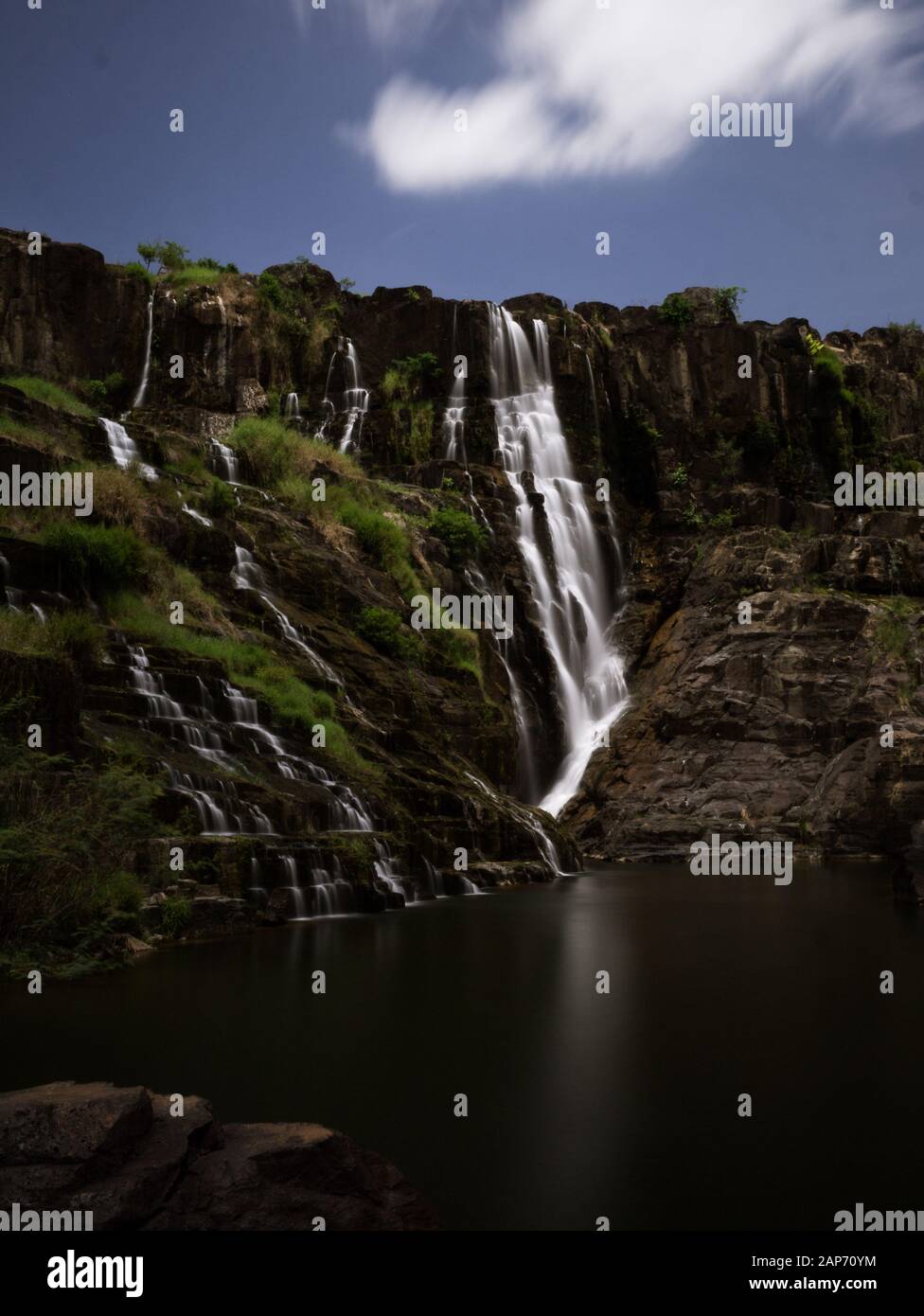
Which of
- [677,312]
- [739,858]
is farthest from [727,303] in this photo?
[739,858]

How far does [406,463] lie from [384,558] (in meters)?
14.3

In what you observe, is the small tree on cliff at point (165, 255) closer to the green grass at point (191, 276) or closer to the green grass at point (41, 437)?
the green grass at point (191, 276)

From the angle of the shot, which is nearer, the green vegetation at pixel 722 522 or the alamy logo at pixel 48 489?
the alamy logo at pixel 48 489

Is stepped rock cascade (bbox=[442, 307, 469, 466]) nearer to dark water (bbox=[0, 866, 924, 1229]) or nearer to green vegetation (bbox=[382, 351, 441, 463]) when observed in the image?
green vegetation (bbox=[382, 351, 441, 463])

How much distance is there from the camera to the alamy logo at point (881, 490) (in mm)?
48094

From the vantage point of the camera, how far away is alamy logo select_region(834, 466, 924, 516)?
48094 mm

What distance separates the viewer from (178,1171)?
455 centimetres

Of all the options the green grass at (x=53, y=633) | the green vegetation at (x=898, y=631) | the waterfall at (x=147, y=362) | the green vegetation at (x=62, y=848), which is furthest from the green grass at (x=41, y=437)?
the green vegetation at (x=898, y=631)

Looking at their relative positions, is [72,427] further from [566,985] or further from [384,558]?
[566,985]

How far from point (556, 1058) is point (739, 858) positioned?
2501cm

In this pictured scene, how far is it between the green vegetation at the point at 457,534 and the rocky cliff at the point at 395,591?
0.40 ft

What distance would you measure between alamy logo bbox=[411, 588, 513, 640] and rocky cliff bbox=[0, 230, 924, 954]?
0.64 m

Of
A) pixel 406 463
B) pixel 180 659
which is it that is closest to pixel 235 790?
pixel 180 659
